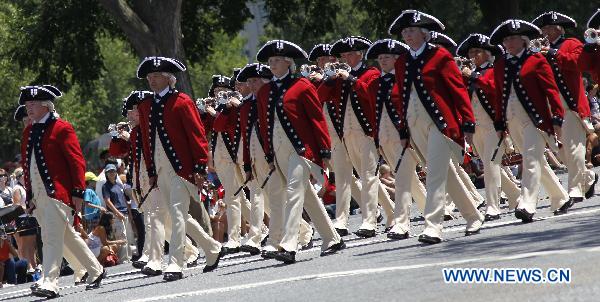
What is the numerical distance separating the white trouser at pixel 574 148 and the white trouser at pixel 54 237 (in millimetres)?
4963

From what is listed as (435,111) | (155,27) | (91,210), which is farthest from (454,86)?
(155,27)

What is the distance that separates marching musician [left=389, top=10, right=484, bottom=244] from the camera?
14984 mm

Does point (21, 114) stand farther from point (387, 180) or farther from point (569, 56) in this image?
point (387, 180)

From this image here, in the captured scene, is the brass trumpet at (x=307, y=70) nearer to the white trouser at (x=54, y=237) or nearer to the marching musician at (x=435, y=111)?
the marching musician at (x=435, y=111)

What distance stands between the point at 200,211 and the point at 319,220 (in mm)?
3293

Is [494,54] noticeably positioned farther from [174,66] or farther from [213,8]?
[213,8]

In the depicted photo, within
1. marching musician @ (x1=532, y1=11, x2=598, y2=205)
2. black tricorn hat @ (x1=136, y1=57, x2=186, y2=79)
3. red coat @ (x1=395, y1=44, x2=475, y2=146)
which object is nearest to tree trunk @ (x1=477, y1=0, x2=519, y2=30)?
marching musician @ (x1=532, y1=11, x2=598, y2=205)

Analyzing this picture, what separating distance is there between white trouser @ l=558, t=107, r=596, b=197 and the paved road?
22 centimetres

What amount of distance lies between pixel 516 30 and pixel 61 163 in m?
4.42

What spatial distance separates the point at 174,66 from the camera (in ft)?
52.6

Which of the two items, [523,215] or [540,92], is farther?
[540,92]

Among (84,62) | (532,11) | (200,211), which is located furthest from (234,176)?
(532,11)

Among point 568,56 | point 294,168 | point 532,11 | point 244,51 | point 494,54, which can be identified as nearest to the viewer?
point 294,168

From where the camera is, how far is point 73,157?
16.1 metres
